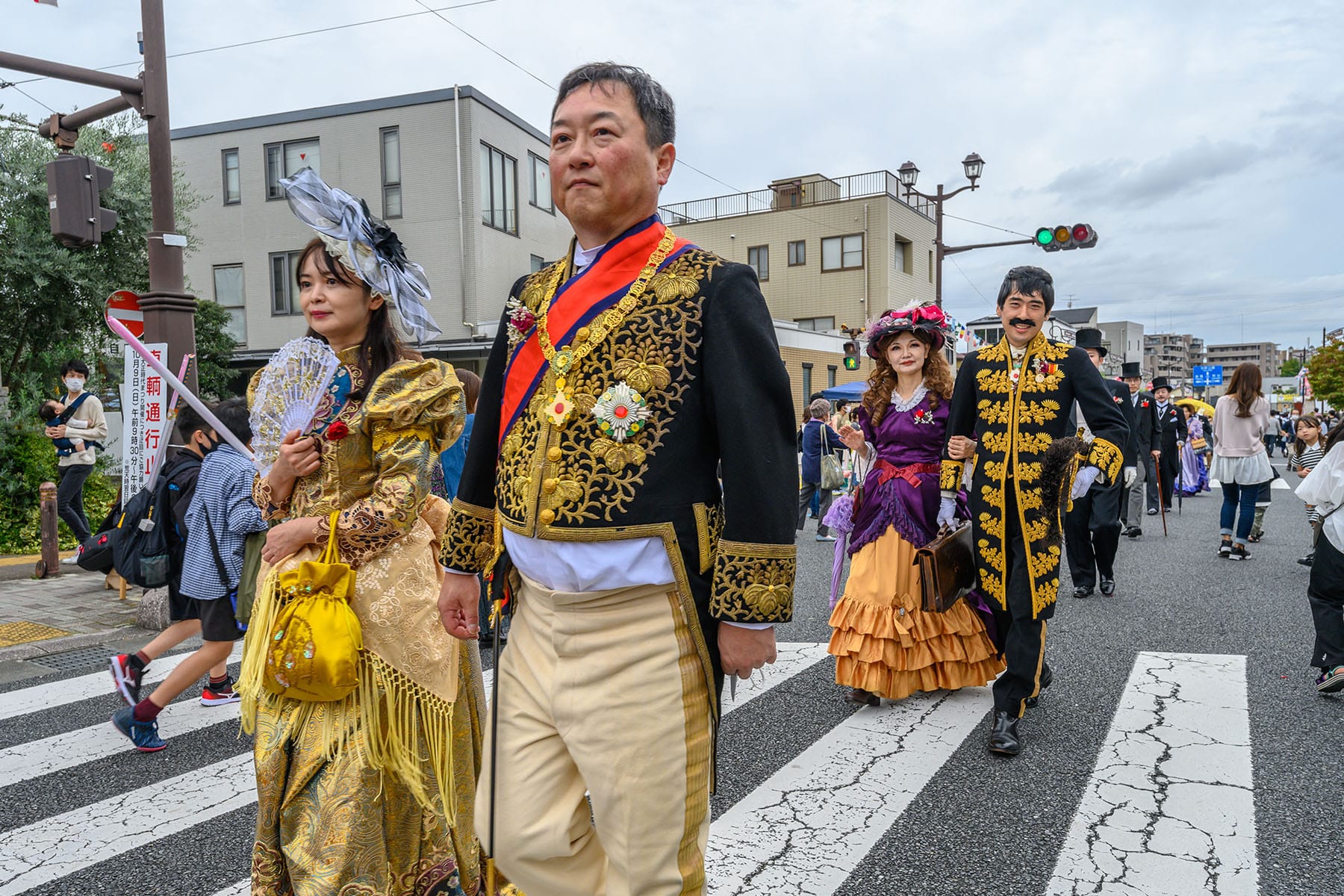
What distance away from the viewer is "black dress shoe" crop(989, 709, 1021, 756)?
415cm

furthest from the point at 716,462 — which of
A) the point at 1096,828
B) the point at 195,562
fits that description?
the point at 195,562

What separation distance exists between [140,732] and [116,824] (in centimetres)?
89

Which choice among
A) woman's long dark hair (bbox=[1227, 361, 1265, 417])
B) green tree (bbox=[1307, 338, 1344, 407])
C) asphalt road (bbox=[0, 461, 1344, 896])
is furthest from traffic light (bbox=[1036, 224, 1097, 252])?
green tree (bbox=[1307, 338, 1344, 407])

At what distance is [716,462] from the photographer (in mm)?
2070

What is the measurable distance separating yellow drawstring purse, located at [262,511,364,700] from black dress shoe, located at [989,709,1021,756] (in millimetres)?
2929

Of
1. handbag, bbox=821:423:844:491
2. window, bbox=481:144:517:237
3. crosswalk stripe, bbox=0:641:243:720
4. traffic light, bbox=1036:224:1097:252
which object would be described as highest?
window, bbox=481:144:517:237

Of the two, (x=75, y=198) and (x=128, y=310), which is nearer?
(x=128, y=310)

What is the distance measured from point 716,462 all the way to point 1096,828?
2450mm

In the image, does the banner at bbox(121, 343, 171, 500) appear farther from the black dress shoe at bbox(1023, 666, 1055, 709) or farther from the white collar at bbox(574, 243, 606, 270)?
the black dress shoe at bbox(1023, 666, 1055, 709)

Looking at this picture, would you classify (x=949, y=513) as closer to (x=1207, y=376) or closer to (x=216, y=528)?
(x=216, y=528)

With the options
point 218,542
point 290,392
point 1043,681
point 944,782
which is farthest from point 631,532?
point 1043,681

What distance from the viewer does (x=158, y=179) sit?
7.40m

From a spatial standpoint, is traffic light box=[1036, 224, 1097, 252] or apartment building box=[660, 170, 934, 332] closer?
traffic light box=[1036, 224, 1097, 252]

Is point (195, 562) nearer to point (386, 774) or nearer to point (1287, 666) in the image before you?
point (386, 774)
